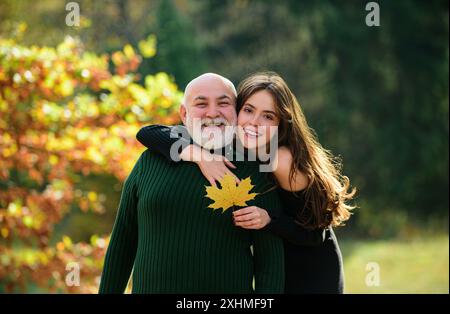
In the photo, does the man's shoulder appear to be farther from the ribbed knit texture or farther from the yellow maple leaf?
the yellow maple leaf

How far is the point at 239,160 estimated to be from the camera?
2.16 meters

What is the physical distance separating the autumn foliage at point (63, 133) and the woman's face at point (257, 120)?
79.0 inches

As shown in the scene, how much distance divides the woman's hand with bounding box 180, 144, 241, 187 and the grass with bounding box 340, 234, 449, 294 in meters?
5.90

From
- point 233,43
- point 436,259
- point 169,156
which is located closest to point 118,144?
point 169,156

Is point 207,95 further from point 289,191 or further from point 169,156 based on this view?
point 289,191

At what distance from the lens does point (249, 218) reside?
200 centimetres

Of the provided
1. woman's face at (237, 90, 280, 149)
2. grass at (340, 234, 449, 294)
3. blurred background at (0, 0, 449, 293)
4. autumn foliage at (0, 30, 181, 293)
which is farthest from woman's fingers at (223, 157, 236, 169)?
grass at (340, 234, 449, 294)

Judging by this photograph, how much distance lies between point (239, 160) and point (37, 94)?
2493 millimetres

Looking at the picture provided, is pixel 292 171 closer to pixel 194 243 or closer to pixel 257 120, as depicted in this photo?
pixel 257 120

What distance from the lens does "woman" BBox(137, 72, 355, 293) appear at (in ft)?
7.31

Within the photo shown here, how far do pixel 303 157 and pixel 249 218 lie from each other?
0.44 metres

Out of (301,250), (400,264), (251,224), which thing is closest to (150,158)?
(251,224)

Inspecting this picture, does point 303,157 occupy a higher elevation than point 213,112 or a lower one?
lower

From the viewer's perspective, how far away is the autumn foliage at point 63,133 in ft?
13.8
